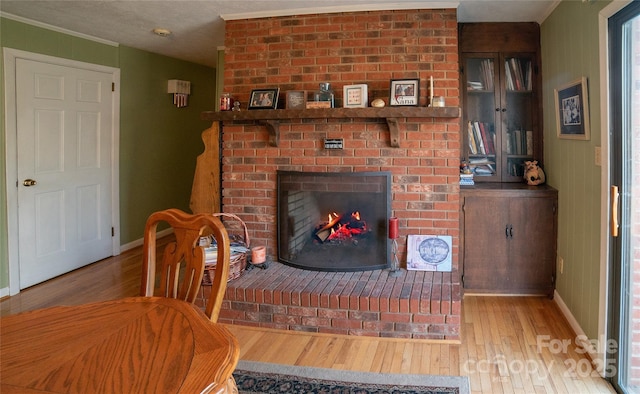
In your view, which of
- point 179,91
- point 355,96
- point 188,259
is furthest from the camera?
point 179,91

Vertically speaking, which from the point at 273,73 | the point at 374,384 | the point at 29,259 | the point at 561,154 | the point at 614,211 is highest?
the point at 273,73

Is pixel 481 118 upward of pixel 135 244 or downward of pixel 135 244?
upward

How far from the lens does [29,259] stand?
3.98 metres

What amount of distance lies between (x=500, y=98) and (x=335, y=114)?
4.86 feet

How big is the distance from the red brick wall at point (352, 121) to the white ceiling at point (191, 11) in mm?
94

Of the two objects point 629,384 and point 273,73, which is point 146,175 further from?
point 629,384

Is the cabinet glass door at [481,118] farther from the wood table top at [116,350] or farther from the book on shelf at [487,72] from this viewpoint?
the wood table top at [116,350]

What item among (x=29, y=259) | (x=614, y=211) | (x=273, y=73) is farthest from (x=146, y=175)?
(x=614, y=211)

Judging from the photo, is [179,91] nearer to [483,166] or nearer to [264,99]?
[264,99]

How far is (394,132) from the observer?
131 inches

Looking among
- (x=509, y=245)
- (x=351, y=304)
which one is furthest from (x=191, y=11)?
(x=509, y=245)

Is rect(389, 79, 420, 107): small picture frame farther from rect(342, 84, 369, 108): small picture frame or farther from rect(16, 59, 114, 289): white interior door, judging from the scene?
rect(16, 59, 114, 289): white interior door

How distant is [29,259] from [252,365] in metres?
2.52

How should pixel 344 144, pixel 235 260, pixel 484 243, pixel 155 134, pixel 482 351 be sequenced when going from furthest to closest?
pixel 155 134, pixel 484 243, pixel 344 144, pixel 235 260, pixel 482 351
